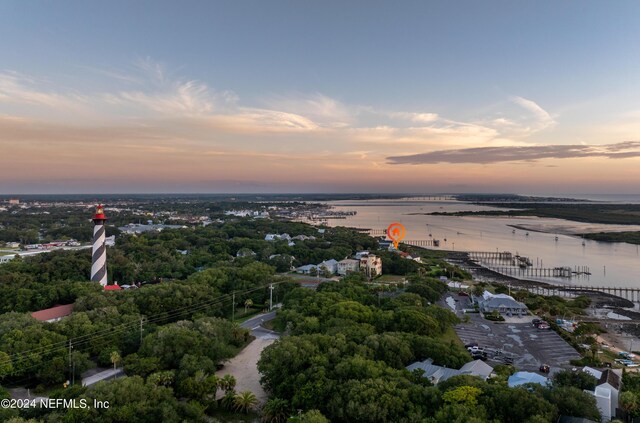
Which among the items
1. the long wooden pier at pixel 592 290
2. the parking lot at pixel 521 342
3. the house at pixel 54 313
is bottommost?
the long wooden pier at pixel 592 290

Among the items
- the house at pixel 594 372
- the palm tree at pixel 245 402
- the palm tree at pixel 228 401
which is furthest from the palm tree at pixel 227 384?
the house at pixel 594 372

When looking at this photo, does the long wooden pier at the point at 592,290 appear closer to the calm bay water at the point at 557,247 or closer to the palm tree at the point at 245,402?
the calm bay water at the point at 557,247

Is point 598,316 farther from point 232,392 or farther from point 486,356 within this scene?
point 232,392

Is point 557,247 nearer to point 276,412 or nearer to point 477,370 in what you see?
point 477,370

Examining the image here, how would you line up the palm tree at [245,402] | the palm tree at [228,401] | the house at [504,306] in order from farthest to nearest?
the house at [504,306] < the palm tree at [228,401] < the palm tree at [245,402]

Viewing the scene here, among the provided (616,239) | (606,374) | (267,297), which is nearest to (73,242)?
(267,297)

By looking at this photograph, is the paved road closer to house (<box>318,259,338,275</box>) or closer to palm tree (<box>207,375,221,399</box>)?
palm tree (<box>207,375,221,399</box>)

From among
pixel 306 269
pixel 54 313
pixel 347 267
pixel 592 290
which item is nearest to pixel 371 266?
pixel 347 267

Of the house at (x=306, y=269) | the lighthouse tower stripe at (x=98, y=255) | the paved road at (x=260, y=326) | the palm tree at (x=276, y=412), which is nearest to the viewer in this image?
the palm tree at (x=276, y=412)
